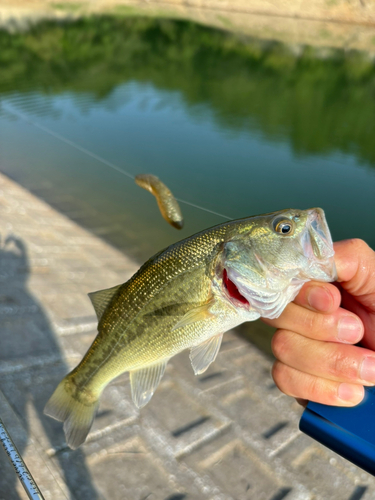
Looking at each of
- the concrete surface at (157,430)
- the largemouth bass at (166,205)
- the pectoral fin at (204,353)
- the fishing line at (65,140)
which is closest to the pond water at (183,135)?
the fishing line at (65,140)

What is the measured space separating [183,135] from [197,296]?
12479 millimetres

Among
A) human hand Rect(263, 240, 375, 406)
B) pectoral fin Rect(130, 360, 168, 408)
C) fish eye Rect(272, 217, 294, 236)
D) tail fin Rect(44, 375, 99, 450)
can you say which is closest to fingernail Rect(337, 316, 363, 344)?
human hand Rect(263, 240, 375, 406)

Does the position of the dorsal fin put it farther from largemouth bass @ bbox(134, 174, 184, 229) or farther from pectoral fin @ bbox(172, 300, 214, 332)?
largemouth bass @ bbox(134, 174, 184, 229)

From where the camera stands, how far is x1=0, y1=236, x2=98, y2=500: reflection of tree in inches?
122

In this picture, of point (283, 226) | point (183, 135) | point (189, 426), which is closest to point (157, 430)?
point (189, 426)

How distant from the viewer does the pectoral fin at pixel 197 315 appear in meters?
1.87

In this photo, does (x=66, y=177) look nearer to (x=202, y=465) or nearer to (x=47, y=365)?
(x=47, y=365)

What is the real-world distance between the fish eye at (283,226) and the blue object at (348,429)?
912 mm

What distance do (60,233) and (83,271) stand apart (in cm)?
123

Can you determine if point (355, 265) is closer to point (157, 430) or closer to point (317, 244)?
point (317, 244)

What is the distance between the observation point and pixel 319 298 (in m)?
2.09

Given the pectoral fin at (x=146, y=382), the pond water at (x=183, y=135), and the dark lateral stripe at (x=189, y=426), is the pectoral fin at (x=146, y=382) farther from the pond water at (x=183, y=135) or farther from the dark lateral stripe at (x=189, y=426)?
the pond water at (x=183, y=135)

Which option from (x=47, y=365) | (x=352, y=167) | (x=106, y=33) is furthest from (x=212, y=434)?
(x=106, y=33)

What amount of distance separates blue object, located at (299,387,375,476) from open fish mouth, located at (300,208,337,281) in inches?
28.2
